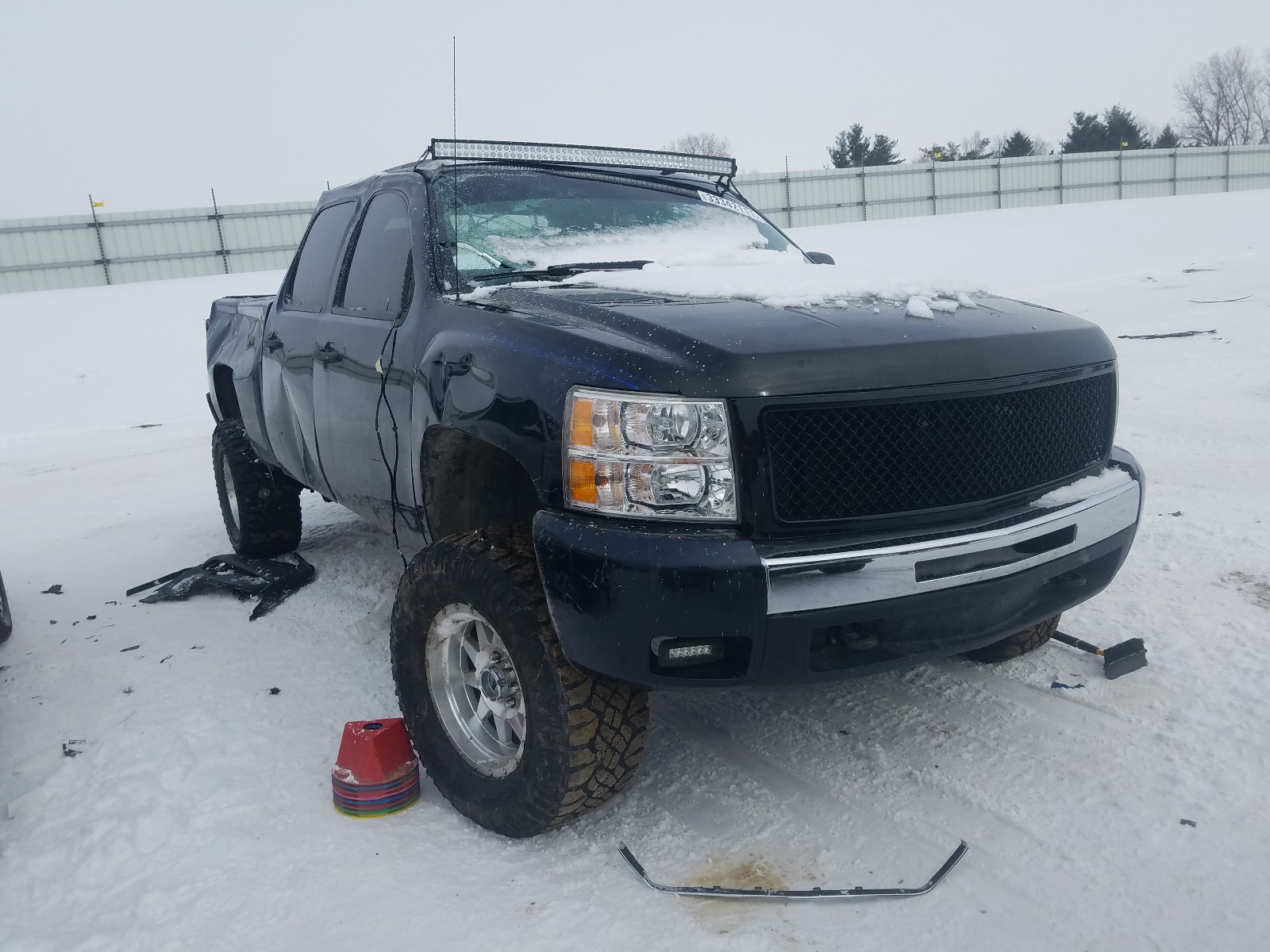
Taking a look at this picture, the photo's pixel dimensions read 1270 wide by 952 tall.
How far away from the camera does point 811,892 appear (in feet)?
7.86

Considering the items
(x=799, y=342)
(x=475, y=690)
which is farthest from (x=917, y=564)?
(x=475, y=690)

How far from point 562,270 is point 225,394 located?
3.16m

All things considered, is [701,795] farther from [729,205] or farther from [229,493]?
[229,493]

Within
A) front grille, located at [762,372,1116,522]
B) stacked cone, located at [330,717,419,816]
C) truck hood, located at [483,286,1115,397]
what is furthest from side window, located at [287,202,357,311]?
front grille, located at [762,372,1116,522]

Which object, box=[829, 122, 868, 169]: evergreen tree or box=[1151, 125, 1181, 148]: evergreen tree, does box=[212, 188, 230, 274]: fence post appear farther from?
box=[1151, 125, 1181, 148]: evergreen tree

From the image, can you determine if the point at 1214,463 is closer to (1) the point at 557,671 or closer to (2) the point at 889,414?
(2) the point at 889,414

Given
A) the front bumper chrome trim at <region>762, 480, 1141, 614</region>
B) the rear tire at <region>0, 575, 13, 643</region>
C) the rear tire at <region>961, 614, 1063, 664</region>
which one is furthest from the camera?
the rear tire at <region>0, 575, 13, 643</region>

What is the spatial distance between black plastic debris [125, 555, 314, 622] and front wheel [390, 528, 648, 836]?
209 cm

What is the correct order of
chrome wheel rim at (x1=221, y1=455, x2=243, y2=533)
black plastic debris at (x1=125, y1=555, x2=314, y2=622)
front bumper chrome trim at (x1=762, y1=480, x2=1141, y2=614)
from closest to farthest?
front bumper chrome trim at (x1=762, y1=480, x2=1141, y2=614) → black plastic debris at (x1=125, y1=555, x2=314, y2=622) → chrome wheel rim at (x1=221, y1=455, x2=243, y2=533)

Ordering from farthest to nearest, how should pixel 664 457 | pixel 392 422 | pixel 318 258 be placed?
pixel 318 258
pixel 392 422
pixel 664 457

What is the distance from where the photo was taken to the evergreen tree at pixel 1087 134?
163ft

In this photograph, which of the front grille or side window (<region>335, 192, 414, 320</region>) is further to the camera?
side window (<region>335, 192, 414, 320</region>)

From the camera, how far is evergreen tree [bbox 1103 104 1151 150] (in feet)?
163

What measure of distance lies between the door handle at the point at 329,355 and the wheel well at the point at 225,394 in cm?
193
